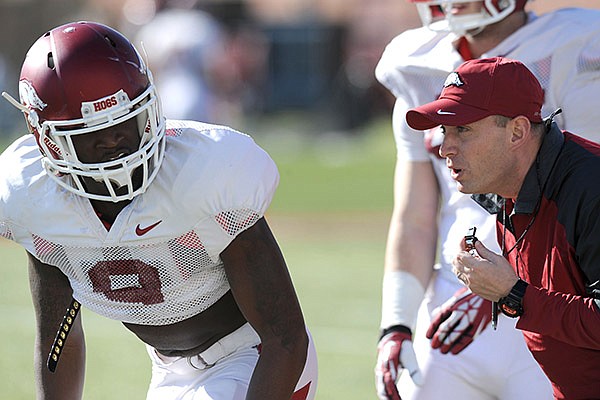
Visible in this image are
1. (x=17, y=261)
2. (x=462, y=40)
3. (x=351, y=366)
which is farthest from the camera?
(x=17, y=261)

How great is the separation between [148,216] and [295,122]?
19414mm

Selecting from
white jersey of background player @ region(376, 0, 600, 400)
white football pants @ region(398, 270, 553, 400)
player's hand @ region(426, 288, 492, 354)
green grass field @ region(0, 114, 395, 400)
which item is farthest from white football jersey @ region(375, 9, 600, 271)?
green grass field @ region(0, 114, 395, 400)

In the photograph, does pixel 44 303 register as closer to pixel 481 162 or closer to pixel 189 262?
pixel 189 262

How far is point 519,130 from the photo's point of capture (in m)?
2.87

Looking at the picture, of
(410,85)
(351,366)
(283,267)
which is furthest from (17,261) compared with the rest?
(283,267)

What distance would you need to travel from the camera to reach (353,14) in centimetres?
2462

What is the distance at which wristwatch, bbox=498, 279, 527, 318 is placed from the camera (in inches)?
107

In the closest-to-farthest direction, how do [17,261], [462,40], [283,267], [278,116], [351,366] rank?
[283,267], [462,40], [351,366], [17,261], [278,116]

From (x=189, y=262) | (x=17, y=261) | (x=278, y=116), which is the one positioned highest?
(x=189, y=262)

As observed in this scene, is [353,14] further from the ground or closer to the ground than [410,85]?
closer to the ground

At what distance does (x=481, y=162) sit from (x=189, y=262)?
88 centimetres

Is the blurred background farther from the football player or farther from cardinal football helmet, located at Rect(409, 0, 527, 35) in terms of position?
cardinal football helmet, located at Rect(409, 0, 527, 35)

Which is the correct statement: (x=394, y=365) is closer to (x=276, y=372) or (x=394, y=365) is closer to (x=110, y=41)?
(x=276, y=372)

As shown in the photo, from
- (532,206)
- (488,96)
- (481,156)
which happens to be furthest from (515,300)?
(488,96)
